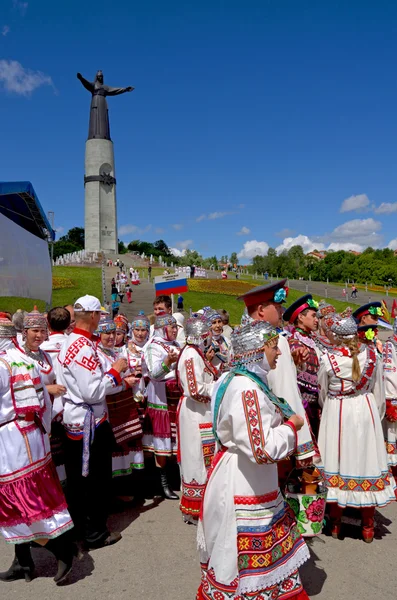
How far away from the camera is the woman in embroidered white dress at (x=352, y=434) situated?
4367 mm

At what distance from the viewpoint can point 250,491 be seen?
109 inches

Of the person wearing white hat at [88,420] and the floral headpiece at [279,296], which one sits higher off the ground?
the floral headpiece at [279,296]

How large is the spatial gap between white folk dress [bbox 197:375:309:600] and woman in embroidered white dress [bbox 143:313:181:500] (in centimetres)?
288

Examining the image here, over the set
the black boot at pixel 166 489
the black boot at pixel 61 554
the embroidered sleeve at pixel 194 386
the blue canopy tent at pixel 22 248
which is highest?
the blue canopy tent at pixel 22 248

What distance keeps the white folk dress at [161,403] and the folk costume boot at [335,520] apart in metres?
2.05

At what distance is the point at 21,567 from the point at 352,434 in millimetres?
3192

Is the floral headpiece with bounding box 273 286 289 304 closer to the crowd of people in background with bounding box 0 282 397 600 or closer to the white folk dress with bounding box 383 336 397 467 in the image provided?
the crowd of people in background with bounding box 0 282 397 600

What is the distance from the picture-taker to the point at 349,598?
3492 millimetres

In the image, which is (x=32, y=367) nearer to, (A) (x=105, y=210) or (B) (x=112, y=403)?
(B) (x=112, y=403)

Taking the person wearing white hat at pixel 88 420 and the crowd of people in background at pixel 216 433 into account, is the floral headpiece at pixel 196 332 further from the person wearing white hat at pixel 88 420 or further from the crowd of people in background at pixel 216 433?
the person wearing white hat at pixel 88 420

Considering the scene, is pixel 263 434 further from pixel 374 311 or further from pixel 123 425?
pixel 374 311

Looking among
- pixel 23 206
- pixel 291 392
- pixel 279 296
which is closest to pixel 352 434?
pixel 291 392

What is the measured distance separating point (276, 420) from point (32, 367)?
212 centimetres

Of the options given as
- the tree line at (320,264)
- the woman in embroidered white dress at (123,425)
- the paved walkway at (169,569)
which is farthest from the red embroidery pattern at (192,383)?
the tree line at (320,264)
